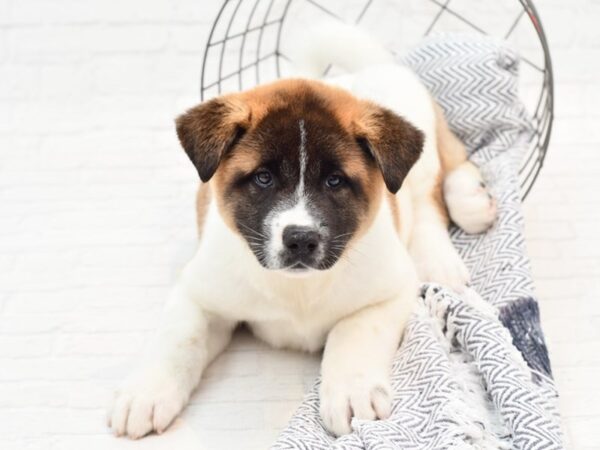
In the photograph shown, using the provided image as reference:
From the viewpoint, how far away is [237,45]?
181 inches

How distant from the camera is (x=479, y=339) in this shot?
8.86ft

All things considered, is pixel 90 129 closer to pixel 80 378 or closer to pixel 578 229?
pixel 80 378

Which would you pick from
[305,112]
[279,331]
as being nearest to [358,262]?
[279,331]

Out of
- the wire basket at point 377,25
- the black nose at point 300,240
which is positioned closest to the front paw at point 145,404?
the black nose at point 300,240

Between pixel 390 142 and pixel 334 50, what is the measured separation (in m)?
1.38

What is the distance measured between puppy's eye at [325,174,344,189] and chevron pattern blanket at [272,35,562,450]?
65 centimetres

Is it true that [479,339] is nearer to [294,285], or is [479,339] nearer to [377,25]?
[294,285]

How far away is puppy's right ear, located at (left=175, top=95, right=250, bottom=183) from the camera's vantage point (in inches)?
92.8

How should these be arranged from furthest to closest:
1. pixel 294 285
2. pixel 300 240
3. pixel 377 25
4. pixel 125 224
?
pixel 377 25, pixel 125 224, pixel 294 285, pixel 300 240

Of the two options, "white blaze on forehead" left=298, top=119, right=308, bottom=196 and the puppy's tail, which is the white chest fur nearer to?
"white blaze on forehead" left=298, top=119, right=308, bottom=196

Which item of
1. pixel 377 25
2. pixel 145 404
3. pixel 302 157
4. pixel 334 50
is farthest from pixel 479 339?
pixel 377 25

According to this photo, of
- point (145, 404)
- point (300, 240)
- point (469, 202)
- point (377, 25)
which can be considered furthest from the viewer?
point (377, 25)

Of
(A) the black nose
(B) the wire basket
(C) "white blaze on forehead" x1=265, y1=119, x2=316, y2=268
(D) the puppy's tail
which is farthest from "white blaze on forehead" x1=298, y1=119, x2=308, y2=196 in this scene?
(B) the wire basket

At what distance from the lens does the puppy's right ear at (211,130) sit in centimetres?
236
